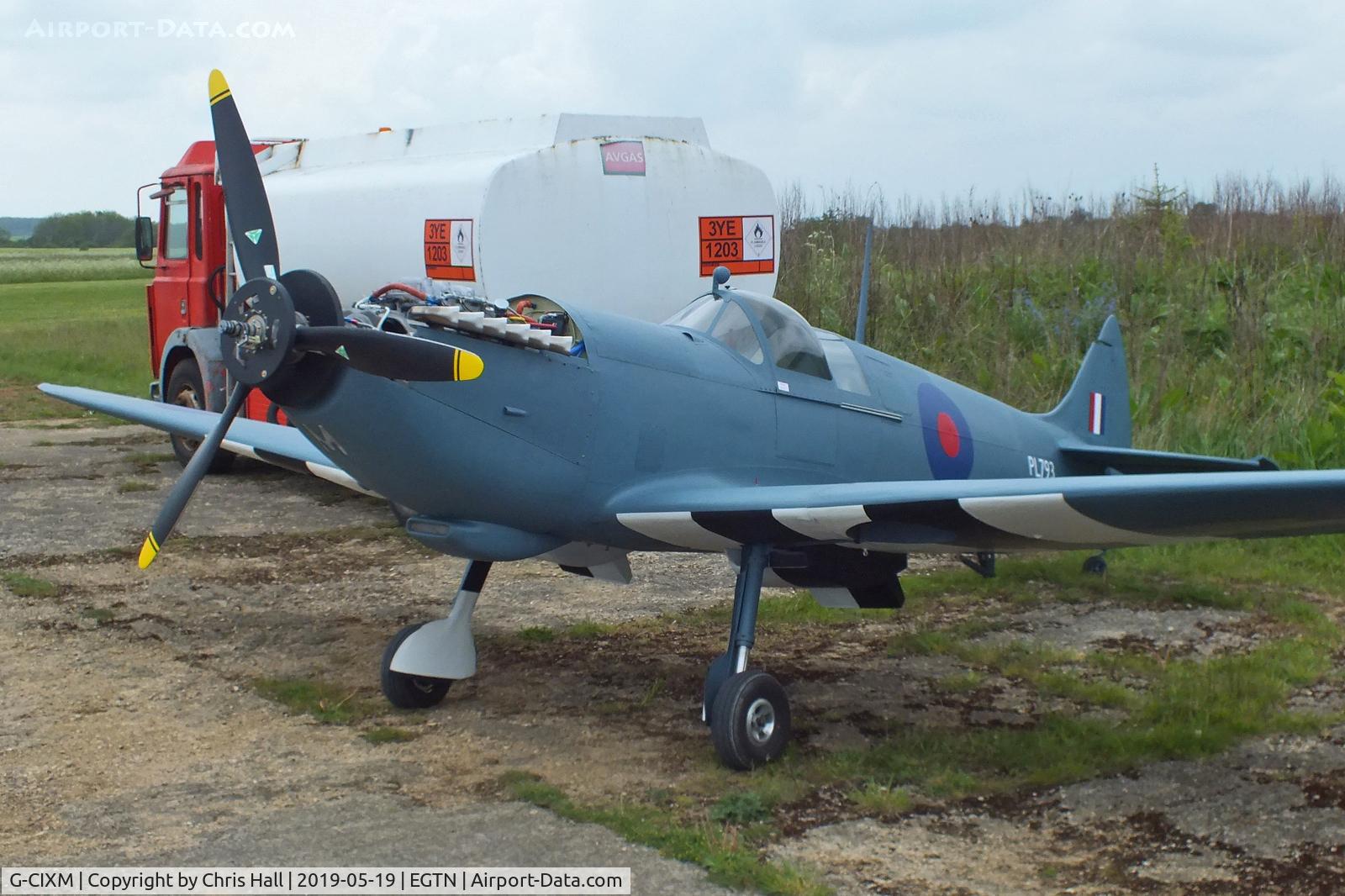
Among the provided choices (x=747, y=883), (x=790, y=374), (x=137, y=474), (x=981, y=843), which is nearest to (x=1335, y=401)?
(x=790, y=374)

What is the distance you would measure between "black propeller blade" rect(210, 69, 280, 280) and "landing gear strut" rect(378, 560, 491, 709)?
165 centimetres

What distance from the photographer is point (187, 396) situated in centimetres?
1315

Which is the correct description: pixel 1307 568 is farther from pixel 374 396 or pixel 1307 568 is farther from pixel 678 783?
pixel 374 396

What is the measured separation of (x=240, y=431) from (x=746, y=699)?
352 cm

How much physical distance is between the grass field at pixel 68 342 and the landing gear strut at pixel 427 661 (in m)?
13.2

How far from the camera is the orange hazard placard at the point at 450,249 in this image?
9.63m

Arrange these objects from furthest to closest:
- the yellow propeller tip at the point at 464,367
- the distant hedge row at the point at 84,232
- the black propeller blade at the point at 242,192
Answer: the distant hedge row at the point at 84,232
the black propeller blade at the point at 242,192
the yellow propeller tip at the point at 464,367

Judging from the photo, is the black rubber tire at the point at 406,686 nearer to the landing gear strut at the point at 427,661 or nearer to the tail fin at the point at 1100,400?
the landing gear strut at the point at 427,661

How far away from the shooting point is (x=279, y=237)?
1169 centimetres

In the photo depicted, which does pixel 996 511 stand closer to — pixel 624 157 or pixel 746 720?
pixel 746 720

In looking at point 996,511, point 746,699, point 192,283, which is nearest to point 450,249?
point 192,283

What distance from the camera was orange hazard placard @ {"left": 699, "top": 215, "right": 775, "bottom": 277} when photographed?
1063 cm

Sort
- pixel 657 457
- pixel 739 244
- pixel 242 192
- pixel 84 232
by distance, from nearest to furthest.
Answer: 1. pixel 242 192
2. pixel 657 457
3. pixel 739 244
4. pixel 84 232

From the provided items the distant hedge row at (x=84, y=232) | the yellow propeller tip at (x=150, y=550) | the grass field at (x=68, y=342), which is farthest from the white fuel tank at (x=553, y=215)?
the distant hedge row at (x=84, y=232)
